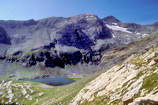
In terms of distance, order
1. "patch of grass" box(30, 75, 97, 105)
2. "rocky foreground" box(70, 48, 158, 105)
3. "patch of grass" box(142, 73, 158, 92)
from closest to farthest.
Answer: "rocky foreground" box(70, 48, 158, 105), "patch of grass" box(142, 73, 158, 92), "patch of grass" box(30, 75, 97, 105)

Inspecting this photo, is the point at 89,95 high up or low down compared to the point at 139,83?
down

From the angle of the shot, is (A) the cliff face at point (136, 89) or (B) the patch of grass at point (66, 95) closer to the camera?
(A) the cliff face at point (136, 89)

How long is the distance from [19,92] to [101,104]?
3946 inches

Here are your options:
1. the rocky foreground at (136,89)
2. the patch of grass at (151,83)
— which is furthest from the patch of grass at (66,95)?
the patch of grass at (151,83)

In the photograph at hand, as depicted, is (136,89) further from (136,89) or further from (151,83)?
(151,83)

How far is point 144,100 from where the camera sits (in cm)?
2116

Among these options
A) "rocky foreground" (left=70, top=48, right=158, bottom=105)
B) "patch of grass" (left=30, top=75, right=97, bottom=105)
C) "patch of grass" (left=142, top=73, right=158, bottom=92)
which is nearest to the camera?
A: "rocky foreground" (left=70, top=48, right=158, bottom=105)

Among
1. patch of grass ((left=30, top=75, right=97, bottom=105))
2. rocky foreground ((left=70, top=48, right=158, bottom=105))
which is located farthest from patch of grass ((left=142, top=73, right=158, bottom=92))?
patch of grass ((left=30, top=75, right=97, bottom=105))

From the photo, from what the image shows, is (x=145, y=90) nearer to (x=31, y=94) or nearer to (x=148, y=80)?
(x=148, y=80)

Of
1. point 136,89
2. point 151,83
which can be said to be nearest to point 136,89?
point 136,89

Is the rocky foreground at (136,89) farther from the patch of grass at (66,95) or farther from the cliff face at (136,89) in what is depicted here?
the patch of grass at (66,95)

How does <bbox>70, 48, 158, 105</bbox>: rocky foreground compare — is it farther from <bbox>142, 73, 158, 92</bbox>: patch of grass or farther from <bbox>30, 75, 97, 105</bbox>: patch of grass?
<bbox>30, 75, 97, 105</bbox>: patch of grass

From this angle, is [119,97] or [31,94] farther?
[31,94]

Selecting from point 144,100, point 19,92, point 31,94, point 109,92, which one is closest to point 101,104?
point 109,92
